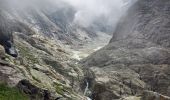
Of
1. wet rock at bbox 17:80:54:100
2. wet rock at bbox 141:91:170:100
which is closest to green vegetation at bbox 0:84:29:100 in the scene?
wet rock at bbox 17:80:54:100

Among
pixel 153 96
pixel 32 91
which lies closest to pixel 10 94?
pixel 32 91

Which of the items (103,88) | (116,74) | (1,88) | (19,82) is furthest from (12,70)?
(116,74)

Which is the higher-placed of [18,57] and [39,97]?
[18,57]

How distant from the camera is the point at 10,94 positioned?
4712 inches

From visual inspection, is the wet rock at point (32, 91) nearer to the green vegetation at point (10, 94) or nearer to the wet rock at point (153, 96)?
the green vegetation at point (10, 94)

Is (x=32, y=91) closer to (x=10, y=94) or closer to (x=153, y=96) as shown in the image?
(x=10, y=94)

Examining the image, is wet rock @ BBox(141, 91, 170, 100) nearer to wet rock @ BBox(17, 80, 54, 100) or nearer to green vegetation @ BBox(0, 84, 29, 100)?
wet rock @ BBox(17, 80, 54, 100)

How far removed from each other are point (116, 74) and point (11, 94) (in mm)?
80027

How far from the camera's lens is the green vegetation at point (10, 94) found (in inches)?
4568

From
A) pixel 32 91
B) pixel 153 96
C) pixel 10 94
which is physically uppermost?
pixel 153 96

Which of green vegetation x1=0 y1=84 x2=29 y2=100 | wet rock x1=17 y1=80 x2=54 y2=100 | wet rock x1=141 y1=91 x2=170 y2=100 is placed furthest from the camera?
wet rock x1=141 y1=91 x2=170 y2=100

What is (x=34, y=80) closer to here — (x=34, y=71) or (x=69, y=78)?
(x=34, y=71)

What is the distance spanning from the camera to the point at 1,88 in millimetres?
123750

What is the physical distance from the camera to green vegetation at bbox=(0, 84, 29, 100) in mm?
116025
